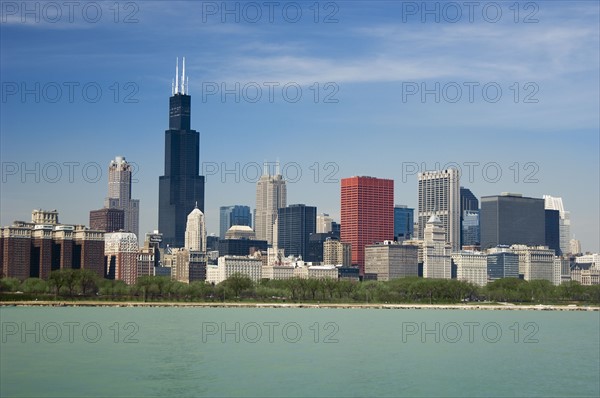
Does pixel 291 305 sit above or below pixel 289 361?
below

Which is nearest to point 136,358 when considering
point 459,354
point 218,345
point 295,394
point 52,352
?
point 52,352

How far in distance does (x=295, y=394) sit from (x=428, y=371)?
13.6 meters

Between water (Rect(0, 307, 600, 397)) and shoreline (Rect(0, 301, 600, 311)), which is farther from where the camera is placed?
shoreline (Rect(0, 301, 600, 311))

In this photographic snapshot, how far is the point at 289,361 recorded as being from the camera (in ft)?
224

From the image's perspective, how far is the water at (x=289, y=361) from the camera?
2183 inches

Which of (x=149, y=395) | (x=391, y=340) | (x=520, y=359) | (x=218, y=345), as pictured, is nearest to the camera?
(x=149, y=395)

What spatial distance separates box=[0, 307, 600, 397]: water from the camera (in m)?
55.4

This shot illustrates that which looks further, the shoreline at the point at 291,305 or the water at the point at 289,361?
the shoreline at the point at 291,305

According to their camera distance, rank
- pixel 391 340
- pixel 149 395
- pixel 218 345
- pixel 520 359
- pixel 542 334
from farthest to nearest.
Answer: pixel 542 334 < pixel 391 340 < pixel 218 345 < pixel 520 359 < pixel 149 395

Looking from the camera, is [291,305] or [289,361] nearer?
[289,361]

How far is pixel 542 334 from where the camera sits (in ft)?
337

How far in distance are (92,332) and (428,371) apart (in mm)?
37847

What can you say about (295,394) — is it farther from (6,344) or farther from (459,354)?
(6,344)

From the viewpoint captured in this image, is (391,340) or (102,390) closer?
(102,390)
